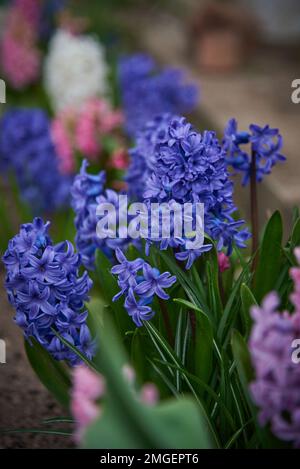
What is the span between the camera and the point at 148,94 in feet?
10.2

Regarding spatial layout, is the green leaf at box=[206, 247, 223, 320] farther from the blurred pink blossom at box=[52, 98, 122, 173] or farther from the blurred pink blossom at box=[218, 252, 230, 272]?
the blurred pink blossom at box=[52, 98, 122, 173]

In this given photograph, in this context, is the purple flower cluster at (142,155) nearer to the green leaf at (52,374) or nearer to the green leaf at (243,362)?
the green leaf at (52,374)

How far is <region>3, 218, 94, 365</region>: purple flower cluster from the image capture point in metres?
1.29

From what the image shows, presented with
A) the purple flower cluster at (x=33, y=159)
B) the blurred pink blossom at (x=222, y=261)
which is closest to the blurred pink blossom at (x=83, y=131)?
the purple flower cluster at (x=33, y=159)

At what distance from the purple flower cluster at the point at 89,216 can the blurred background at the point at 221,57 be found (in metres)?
0.53

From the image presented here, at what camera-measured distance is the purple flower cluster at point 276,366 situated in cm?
91

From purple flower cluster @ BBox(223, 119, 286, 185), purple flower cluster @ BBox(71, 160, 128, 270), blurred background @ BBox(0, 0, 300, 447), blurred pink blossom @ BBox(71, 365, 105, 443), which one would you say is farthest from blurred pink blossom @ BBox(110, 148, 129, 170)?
blurred pink blossom @ BBox(71, 365, 105, 443)

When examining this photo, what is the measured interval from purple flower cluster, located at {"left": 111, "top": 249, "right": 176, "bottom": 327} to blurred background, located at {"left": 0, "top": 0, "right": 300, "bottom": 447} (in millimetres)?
813

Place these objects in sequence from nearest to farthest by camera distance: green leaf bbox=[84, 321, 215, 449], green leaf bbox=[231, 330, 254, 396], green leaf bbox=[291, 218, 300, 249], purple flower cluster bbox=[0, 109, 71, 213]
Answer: green leaf bbox=[84, 321, 215, 449] → green leaf bbox=[231, 330, 254, 396] → green leaf bbox=[291, 218, 300, 249] → purple flower cluster bbox=[0, 109, 71, 213]

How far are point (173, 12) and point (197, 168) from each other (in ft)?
15.6

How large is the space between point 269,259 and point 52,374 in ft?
1.60

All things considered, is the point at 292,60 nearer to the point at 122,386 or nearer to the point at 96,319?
the point at 96,319

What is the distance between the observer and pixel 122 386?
0.81 m
